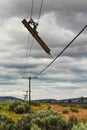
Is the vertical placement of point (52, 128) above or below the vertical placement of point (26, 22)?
below

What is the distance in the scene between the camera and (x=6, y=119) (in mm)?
42719

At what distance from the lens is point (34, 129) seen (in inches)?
1136

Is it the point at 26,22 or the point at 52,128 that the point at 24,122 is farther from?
the point at 26,22

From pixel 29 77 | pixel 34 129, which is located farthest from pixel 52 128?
pixel 29 77

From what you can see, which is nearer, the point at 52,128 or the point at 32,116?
the point at 52,128

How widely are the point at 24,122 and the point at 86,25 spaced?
22.4 meters

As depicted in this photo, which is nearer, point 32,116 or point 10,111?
point 32,116

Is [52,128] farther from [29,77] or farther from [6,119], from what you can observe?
[29,77]

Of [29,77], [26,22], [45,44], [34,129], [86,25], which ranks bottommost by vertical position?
[34,129]

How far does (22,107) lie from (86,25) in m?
57.9

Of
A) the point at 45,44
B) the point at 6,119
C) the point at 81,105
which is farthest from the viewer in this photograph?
the point at 81,105

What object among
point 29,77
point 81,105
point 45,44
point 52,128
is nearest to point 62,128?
point 52,128

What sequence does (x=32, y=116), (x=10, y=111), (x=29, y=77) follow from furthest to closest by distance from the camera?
1. (x=29, y=77)
2. (x=10, y=111)
3. (x=32, y=116)

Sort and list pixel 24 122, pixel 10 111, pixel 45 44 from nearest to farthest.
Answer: pixel 45 44 < pixel 24 122 < pixel 10 111
